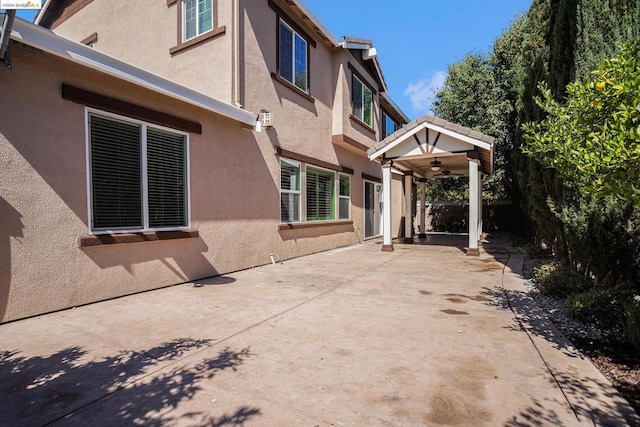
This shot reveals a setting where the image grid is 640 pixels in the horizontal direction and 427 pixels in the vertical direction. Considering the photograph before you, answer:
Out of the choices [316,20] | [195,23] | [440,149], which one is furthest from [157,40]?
[440,149]

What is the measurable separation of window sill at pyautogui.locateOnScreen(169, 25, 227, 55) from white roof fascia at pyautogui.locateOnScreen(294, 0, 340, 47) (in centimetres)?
258

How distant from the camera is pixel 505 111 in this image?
→ 1775 centimetres

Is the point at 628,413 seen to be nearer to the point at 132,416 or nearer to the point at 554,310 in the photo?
the point at 554,310

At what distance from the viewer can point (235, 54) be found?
8.00m

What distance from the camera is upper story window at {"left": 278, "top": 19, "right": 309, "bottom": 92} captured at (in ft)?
31.8

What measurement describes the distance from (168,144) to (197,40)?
11.6ft

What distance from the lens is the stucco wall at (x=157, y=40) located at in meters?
8.20

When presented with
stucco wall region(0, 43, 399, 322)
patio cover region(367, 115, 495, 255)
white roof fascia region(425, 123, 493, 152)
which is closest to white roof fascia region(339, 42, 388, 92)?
patio cover region(367, 115, 495, 255)

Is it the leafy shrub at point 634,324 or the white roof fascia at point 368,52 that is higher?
the white roof fascia at point 368,52

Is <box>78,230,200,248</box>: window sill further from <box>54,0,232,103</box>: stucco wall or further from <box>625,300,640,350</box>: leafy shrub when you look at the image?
<box>625,300,640,350</box>: leafy shrub

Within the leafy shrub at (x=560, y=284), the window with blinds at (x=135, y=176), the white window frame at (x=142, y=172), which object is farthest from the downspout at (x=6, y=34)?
the leafy shrub at (x=560, y=284)

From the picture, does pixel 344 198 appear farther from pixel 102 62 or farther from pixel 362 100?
pixel 102 62

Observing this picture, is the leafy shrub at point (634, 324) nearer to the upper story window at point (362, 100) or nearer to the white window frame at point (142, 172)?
the white window frame at point (142, 172)

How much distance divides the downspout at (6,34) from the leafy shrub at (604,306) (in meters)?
7.29
